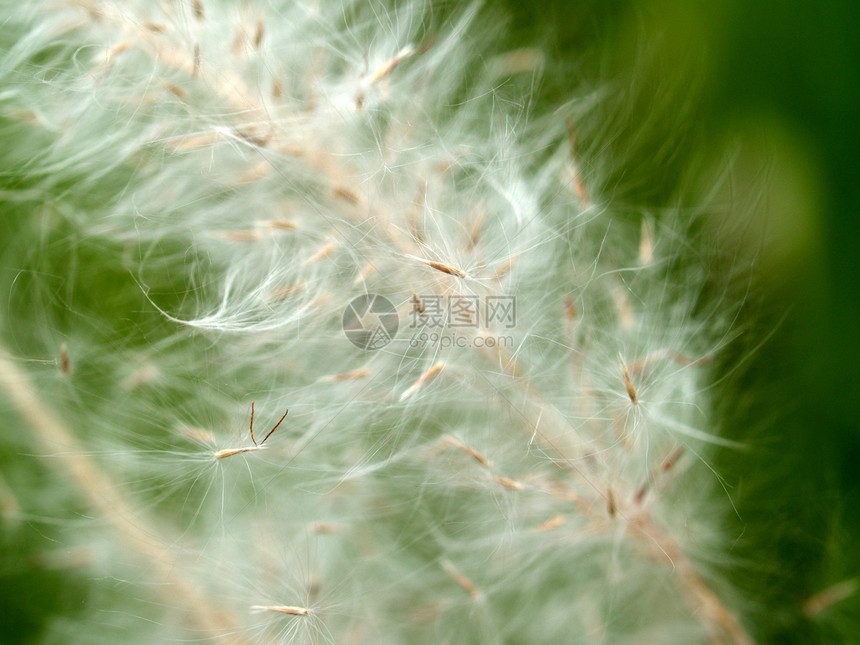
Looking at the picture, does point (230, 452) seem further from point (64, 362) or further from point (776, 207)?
point (776, 207)

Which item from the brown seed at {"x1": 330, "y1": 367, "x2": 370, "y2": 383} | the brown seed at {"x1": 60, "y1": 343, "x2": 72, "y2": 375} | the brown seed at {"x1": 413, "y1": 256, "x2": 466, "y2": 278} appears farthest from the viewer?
the brown seed at {"x1": 60, "y1": 343, "x2": 72, "y2": 375}

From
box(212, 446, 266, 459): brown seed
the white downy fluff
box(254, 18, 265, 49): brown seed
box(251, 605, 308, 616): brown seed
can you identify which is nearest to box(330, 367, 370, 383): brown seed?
the white downy fluff

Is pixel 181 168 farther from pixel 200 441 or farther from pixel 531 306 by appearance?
pixel 531 306

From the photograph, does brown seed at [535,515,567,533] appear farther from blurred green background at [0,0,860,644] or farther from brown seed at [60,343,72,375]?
brown seed at [60,343,72,375]

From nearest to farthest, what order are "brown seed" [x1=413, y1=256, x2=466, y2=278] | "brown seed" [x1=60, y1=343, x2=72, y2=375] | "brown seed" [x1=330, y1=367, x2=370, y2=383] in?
"brown seed" [x1=413, y1=256, x2=466, y2=278] < "brown seed" [x1=330, y1=367, x2=370, y2=383] < "brown seed" [x1=60, y1=343, x2=72, y2=375]

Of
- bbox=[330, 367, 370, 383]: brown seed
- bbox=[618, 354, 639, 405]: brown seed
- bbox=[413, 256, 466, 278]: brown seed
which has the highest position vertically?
bbox=[413, 256, 466, 278]: brown seed

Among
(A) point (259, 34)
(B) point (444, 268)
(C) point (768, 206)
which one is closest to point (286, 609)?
(B) point (444, 268)

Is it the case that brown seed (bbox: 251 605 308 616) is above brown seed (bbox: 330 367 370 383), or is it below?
below

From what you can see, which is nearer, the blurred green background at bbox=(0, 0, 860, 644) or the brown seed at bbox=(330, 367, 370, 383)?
the brown seed at bbox=(330, 367, 370, 383)
